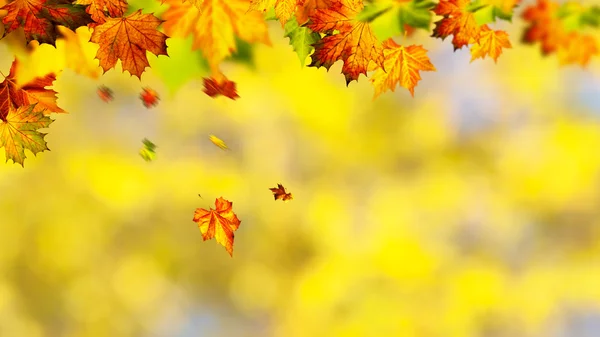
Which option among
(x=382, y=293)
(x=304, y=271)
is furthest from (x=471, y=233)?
(x=304, y=271)

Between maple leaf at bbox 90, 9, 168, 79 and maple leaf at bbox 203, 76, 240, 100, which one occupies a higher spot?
maple leaf at bbox 203, 76, 240, 100

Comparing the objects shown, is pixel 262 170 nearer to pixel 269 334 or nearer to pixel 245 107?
pixel 245 107

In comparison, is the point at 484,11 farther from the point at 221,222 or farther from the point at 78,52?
the point at 78,52

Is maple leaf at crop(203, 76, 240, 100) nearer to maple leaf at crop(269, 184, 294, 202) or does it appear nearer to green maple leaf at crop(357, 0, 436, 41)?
maple leaf at crop(269, 184, 294, 202)

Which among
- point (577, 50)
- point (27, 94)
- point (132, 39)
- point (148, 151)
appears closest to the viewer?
point (132, 39)

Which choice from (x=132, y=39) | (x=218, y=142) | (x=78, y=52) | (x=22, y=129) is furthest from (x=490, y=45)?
(x=22, y=129)

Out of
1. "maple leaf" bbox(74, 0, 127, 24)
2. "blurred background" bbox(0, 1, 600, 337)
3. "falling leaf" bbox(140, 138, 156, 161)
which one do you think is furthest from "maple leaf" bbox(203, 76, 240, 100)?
"maple leaf" bbox(74, 0, 127, 24)
